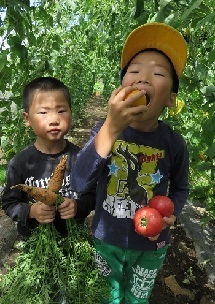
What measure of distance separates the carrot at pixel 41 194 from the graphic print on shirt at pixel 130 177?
266 mm

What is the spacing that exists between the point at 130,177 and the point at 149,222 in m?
0.20

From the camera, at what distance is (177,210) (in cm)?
142

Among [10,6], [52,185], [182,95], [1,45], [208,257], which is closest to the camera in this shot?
[52,185]

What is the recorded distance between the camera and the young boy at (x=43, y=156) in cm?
131

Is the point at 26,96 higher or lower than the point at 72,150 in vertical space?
higher

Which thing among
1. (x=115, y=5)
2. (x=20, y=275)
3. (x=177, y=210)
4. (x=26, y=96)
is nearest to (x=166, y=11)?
(x=26, y=96)

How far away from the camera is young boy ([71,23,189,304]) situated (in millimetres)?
1178

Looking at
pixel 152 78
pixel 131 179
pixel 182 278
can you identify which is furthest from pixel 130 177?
pixel 182 278

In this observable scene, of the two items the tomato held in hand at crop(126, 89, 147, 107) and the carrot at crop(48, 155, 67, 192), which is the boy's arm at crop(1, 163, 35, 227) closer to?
the carrot at crop(48, 155, 67, 192)

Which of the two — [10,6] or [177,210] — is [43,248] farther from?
[10,6]

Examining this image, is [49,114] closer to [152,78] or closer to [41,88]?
[41,88]

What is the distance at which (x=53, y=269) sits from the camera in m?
1.16

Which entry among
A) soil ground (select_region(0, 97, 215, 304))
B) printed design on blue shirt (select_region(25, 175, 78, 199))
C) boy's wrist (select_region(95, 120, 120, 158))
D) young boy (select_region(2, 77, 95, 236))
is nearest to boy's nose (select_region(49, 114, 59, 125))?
young boy (select_region(2, 77, 95, 236))

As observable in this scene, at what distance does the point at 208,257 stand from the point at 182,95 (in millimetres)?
1472
